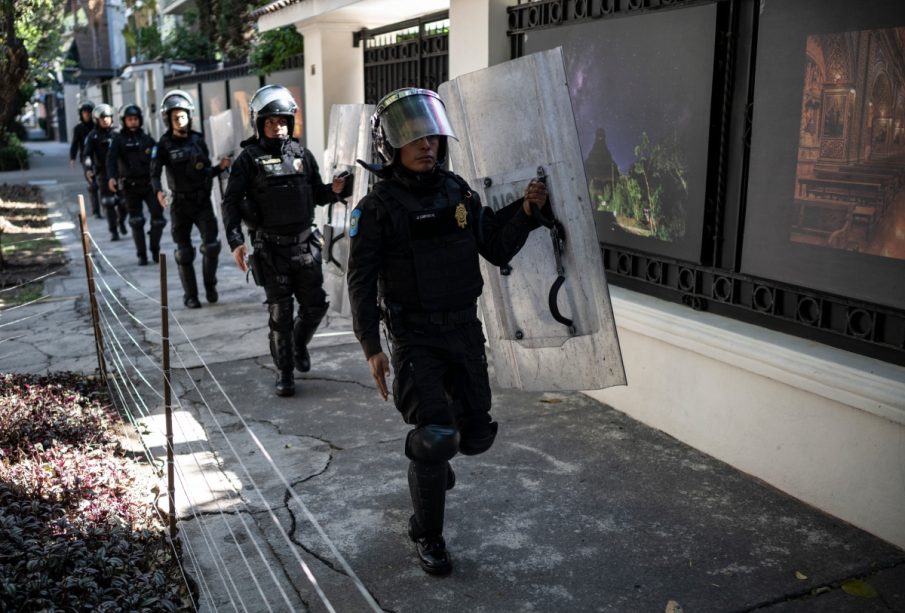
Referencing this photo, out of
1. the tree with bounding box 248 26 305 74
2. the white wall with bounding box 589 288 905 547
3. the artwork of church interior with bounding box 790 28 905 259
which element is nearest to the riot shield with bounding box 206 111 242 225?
the tree with bounding box 248 26 305 74

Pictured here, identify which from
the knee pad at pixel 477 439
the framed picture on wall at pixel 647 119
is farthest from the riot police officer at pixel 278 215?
the knee pad at pixel 477 439

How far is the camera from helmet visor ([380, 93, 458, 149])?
3502mm

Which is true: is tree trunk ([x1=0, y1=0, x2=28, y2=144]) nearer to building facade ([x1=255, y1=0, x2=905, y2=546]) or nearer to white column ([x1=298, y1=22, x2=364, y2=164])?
white column ([x1=298, y1=22, x2=364, y2=164])

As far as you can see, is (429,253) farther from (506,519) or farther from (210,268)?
(210,268)

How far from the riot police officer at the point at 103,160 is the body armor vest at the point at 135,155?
185 cm

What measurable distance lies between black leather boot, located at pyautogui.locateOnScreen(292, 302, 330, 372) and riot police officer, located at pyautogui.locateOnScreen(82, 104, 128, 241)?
25.3 feet

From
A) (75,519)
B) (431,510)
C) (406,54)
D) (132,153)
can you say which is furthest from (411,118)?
(132,153)

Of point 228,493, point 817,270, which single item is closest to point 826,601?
point 817,270

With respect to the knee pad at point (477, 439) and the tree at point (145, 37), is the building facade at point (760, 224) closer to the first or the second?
the knee pad at point (477, 439)

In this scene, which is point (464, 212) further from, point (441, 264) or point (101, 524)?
point (101, 524)

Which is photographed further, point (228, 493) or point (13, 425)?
point (13, 425)

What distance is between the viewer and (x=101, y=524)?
3.81 meters

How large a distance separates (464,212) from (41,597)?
6.98ft

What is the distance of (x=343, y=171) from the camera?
255 inches
